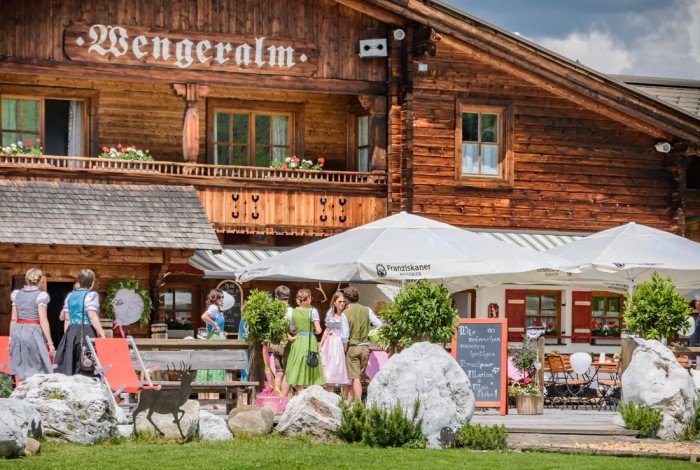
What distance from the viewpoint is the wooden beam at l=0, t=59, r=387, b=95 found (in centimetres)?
2745

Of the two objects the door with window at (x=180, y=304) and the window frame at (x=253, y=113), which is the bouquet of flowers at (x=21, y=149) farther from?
the door with window at (x=180, y=304)

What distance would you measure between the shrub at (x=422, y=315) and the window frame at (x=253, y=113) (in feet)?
43.1

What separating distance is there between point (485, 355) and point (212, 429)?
506cm

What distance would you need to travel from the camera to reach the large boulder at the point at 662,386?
18.3 metres

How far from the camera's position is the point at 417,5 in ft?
94.1

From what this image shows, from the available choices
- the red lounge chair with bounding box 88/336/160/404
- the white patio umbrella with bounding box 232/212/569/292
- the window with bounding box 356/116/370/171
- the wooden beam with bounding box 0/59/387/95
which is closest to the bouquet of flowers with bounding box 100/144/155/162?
the wooden beam with bounding box 0/59/387/95

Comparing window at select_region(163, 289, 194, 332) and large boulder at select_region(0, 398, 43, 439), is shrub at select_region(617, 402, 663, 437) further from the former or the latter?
window at select_region(163, 289, 194, 332)

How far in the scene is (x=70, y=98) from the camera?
2938cm

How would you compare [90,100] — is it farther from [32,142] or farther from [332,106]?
[332,106]

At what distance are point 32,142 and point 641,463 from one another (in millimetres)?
16706

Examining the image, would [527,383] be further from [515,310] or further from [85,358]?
[515,310]

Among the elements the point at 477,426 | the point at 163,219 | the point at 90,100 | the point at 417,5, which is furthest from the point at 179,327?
the point at 477,426

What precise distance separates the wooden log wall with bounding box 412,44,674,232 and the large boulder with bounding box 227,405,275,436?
12639mm

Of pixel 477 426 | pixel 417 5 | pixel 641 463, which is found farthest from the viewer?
pixel 417 5
